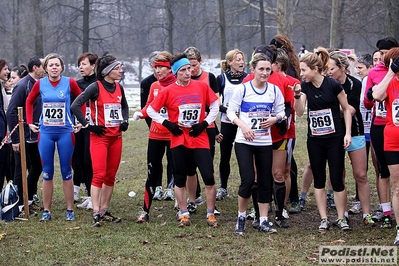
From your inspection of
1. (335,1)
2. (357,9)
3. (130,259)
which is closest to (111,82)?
(130,259)

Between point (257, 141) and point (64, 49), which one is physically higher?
point (64, 49)

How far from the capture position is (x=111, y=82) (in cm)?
851

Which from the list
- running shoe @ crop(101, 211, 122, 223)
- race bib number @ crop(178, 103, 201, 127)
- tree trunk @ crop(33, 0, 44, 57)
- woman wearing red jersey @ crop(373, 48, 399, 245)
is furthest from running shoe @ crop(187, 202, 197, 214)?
tree trunk @ crop(33, 0, 44, 57)

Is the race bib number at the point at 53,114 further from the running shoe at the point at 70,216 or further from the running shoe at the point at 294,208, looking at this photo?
the running shoe at the point at 294,208

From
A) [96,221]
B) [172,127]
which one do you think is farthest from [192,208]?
[172,127]

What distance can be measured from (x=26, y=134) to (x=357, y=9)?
2812cm

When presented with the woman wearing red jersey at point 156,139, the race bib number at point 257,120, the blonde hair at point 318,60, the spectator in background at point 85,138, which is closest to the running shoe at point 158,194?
the spectator in background at point 85,138

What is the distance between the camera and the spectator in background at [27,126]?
9.19m

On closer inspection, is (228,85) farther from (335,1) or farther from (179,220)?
(335,1)

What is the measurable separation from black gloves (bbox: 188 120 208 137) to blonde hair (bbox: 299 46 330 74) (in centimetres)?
147

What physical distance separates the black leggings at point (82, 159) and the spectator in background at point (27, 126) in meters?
0.71

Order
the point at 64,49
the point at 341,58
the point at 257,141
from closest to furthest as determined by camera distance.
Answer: the point at 257,141 → the point at 341,58 → the point at 64,49

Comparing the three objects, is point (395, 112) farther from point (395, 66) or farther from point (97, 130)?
point (97, 130)

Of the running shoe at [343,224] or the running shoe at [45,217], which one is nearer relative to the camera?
the running shoe at [343,224]
